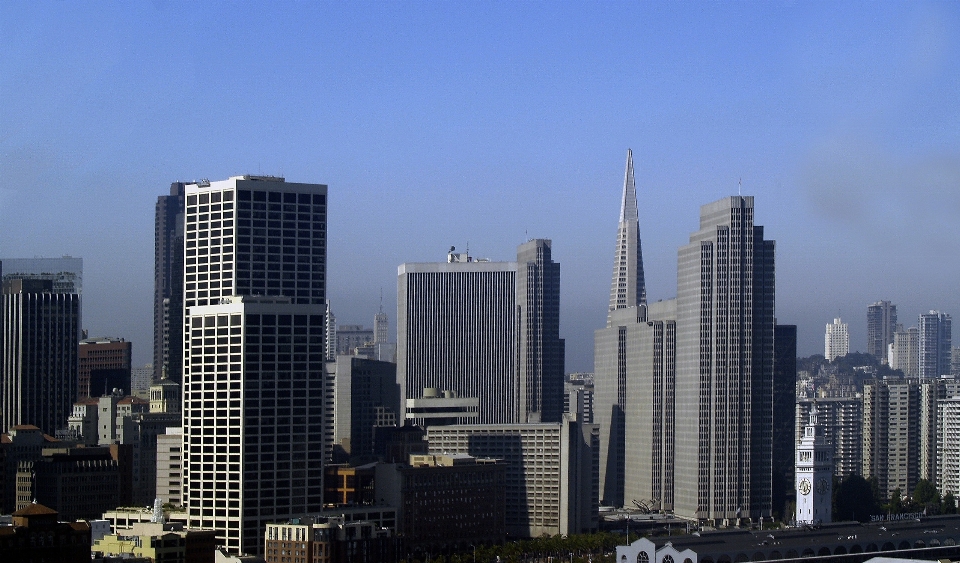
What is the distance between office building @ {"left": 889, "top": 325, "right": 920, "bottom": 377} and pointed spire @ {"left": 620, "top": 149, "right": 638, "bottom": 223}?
130 ft

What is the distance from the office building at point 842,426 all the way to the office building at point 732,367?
17.1 m

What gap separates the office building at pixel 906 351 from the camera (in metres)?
138

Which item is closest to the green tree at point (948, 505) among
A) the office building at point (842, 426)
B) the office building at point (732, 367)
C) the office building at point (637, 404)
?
the office building at point (732, 367)

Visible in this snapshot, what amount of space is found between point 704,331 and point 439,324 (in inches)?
1396

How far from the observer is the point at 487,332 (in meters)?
107

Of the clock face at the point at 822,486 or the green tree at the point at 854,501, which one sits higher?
the clock face at the point at 822,486

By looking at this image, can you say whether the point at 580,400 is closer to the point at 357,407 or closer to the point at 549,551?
the point at 357,407

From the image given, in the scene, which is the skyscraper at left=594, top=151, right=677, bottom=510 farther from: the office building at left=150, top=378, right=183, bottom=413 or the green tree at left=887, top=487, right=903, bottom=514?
the office building at left=150, top=378, right=183, bottom=413

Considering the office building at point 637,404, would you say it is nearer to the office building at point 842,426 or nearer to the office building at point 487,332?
the office building at point 842,426

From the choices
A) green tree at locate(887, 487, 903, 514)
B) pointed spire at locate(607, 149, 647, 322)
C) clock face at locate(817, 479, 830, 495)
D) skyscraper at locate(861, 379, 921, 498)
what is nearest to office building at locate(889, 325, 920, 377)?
pointed spire at locate(607, 149, 647, 322)

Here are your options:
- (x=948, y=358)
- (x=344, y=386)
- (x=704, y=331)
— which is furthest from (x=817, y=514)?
(x=948, y=358)

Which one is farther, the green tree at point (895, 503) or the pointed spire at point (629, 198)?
the pointed spire at point (629, 198)

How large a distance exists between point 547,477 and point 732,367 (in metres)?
9.84

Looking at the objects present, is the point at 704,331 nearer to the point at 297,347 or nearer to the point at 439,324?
the point at 297,347
